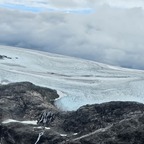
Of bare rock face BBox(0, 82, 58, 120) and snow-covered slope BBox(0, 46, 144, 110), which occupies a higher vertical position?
snow-covered slope BBox(0, 46, 144, 110)

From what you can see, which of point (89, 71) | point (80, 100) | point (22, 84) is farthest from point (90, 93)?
point (89, 71)

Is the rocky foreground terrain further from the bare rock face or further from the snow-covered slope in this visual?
the snow-covered slope

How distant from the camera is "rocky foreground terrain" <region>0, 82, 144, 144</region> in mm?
23203

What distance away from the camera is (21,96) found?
103 feet

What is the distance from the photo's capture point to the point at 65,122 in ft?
90.1

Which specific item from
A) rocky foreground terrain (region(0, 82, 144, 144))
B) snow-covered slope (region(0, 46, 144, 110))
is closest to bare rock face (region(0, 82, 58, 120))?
rocky foreground terrain (region(0, 82, 144, 144))

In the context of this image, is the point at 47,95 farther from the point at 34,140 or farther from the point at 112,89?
the point at 34,140

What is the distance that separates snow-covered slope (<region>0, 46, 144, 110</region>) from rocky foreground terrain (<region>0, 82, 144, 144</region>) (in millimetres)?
2447

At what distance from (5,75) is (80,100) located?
344 inches

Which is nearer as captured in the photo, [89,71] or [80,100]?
[80,100]

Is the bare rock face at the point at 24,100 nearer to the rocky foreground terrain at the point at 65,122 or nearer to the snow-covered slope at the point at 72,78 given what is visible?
the rocky foreground terrain at the point at 65,122

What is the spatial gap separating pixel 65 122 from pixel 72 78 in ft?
39.4

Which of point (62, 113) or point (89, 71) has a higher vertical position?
point (89, 71)

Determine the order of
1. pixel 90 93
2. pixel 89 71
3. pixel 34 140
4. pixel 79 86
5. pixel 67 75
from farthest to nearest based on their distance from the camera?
pixel 89 71 → pixel 67 75 → pixel 79 86 → pixel 90 93 → pixel 34 140
